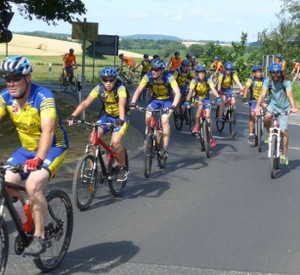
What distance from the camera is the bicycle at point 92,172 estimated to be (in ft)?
28.0

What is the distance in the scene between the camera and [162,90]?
491 inches

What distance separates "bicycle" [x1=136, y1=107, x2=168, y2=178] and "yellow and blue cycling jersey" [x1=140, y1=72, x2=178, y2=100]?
1.77 feet

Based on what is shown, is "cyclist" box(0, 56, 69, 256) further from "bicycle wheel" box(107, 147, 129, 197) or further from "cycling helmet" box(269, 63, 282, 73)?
"cycling helmet" box(269, 63, 282, 73)

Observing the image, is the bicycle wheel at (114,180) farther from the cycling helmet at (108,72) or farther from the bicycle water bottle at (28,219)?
the bicycle water bottle at (28,219)

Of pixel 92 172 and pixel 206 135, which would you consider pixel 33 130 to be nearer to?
pixel 92 172

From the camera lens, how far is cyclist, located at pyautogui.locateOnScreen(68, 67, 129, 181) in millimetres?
9422

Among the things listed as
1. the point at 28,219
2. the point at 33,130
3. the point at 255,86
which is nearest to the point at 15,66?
the point at 33,130

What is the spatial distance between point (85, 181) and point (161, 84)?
158 inches

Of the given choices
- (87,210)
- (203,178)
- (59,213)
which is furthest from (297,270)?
(203,178)

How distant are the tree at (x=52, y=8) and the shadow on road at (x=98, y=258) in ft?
79.3

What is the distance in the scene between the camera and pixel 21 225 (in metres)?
5.50

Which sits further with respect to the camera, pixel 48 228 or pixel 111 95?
pixel 111 95

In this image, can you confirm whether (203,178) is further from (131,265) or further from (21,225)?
(21,225)

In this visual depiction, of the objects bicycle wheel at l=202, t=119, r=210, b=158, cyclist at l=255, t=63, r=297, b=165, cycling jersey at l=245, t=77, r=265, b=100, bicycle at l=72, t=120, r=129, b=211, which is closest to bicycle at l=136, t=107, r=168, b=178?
bicycle at l=72, t=120, r=129, b=211
